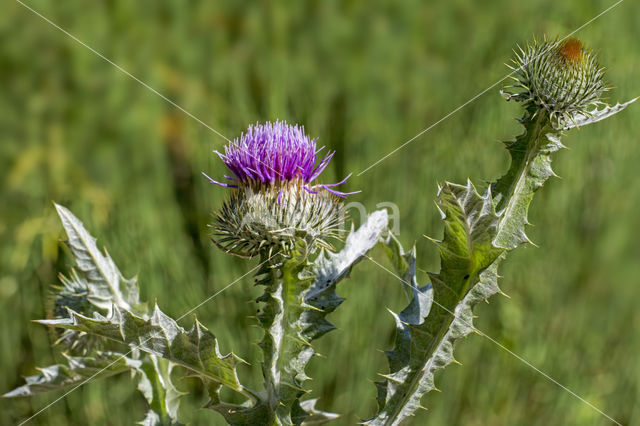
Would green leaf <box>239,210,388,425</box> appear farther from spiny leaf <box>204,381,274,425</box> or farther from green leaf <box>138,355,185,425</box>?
green leaf <box>138,355,185,425</box>

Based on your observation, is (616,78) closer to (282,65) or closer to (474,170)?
(474,170)

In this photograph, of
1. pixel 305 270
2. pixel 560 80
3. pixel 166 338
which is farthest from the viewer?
pixel 560 80

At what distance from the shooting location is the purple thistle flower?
1062 mm

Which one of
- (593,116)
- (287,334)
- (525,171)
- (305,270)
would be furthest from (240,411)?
(593,116)

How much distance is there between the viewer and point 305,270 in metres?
0.98

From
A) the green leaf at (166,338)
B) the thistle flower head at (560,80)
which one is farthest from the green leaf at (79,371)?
the thistle flower head at (560,80)

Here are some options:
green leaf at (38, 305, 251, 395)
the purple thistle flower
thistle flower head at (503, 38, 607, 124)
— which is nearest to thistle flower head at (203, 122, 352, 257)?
the purple thistle flower

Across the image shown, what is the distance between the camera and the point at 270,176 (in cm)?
108

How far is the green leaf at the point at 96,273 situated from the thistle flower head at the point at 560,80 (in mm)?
815

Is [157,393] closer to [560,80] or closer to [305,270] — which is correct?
[305,270]

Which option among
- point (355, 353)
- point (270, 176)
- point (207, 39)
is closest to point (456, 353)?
point (355, 353)

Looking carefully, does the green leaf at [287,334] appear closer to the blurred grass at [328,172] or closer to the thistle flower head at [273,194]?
the thistle flower head at [273,194]

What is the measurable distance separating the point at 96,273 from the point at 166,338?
11.9 inches

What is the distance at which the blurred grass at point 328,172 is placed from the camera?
1.54 m
